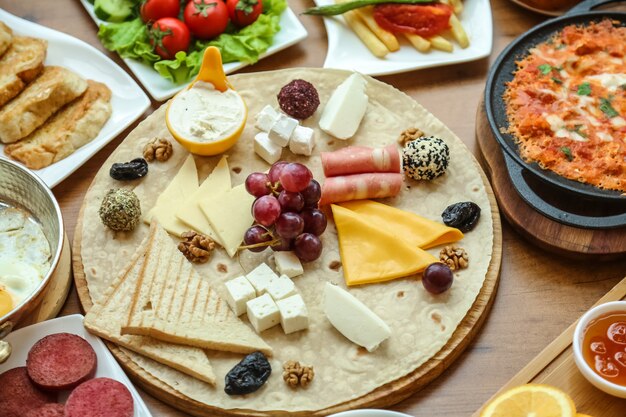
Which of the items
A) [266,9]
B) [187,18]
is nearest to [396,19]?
[266,9]

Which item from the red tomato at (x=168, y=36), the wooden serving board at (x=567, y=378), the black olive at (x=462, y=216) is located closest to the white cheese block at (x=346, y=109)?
the black olive at (x=462, y=216)

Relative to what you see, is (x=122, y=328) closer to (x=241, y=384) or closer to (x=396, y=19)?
(x=241, y=384)

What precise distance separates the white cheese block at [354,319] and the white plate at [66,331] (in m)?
0.66

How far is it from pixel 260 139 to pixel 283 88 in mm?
254

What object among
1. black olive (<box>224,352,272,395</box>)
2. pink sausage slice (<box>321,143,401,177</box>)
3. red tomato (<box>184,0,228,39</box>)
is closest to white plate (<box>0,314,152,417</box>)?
black olive (<box>224,352,272,395</box>)

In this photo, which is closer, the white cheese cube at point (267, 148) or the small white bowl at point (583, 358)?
the small white bowl at point (583, 358)

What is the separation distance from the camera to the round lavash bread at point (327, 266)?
2352mm

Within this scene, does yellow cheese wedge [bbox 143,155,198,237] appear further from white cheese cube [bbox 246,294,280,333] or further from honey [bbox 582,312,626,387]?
honey [bbox 582,312,626,387]

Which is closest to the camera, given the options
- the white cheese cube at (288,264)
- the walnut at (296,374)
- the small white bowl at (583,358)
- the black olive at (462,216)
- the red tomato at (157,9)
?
the small white bowl at (583,358)

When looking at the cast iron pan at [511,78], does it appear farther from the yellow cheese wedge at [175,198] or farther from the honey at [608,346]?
the yellow cheese wedge at [175,198]

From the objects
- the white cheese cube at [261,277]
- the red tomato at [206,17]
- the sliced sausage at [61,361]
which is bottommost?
the white cheese cube at [261,277]

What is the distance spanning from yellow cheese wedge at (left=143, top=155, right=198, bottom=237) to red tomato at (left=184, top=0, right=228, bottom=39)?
70cm

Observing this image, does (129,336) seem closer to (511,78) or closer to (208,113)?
(208,113)

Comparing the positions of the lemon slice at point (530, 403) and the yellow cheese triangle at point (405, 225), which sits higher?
the yellow cheese triangle at point (405, 225)
